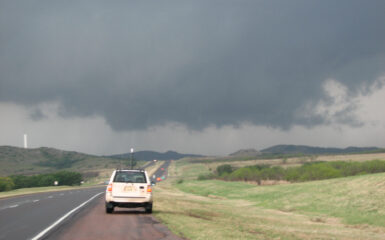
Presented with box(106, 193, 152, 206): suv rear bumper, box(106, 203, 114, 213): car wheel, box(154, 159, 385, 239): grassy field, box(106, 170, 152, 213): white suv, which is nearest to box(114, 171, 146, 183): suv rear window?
box(106, 170, 152, 213): white suv

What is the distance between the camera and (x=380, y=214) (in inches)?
1158

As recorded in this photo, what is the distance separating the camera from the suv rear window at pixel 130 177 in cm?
2124

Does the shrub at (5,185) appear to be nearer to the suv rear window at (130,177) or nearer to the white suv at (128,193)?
the suv rear window at (130,177)

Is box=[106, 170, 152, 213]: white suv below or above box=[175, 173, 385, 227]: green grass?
above

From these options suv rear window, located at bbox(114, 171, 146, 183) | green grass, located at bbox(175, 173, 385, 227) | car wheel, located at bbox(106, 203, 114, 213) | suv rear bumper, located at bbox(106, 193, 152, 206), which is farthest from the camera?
green grass, located at bbox(175, 173, 385, 227)

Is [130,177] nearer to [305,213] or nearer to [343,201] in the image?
[305,213]

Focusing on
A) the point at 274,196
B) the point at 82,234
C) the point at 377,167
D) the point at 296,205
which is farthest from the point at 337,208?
the point at 377,167

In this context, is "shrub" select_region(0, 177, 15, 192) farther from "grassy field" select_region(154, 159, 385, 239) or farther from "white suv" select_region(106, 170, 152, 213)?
"white suv" select_region(106, 170, 152, 213)

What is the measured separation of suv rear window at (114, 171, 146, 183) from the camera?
69.7 ft

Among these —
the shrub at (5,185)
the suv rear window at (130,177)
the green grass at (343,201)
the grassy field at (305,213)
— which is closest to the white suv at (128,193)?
the suv rear window at (130,177)

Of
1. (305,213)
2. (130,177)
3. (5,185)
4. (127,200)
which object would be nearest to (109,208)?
(127,200)

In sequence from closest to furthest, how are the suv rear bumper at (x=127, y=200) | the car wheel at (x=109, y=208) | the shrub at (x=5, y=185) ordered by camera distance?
the suv rear bumper at (x=127, y=200)
the car wheel at (x=109, y=208)
the shrub at (x=5, y=185)

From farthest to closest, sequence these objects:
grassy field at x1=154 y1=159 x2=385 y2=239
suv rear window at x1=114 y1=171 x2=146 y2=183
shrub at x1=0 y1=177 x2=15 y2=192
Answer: shrub at x1=0 y1=177 x2=15 y2=192
suv rear window at x1=114 y1=171 x2=146 y2=183
grassy field at x1=154 y1=159 x2=385 y2=239

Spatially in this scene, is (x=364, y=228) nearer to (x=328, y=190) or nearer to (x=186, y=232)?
(x=186, y=232)
